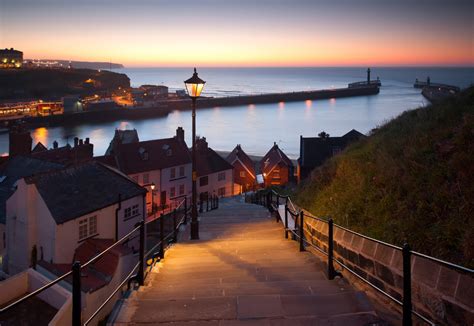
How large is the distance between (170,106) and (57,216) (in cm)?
12070

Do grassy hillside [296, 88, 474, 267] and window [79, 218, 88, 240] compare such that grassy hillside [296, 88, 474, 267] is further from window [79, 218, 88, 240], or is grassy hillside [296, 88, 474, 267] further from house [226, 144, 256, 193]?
house [226, 144, 256, 193]

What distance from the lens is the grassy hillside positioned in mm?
5590

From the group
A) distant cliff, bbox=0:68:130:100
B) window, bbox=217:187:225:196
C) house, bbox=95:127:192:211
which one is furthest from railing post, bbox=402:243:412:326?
distant cliff, bbox=0:68:130:100

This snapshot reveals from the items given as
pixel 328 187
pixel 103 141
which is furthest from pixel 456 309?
pixel 103 141

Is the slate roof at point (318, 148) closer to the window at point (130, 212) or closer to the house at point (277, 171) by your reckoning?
the house at point (277, 171)

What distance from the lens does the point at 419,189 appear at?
22.0ft

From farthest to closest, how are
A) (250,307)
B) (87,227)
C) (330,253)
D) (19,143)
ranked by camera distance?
1. (19,143)
2. (87,227)
3. (330,253)
4. (250,307)

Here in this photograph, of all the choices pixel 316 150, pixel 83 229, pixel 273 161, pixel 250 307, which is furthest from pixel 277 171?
pixel 250 307

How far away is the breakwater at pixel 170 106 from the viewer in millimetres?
106800

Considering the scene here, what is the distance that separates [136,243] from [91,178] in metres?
3.94

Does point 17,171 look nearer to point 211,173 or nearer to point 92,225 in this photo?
point 92,225

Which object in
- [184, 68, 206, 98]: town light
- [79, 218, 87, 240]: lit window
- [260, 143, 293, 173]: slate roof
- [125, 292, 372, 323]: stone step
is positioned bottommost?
[79, 218, 87, 240]: lit window

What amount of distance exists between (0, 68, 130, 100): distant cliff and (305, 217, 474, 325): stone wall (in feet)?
517

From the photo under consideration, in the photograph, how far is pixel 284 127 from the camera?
9719 centimetres
